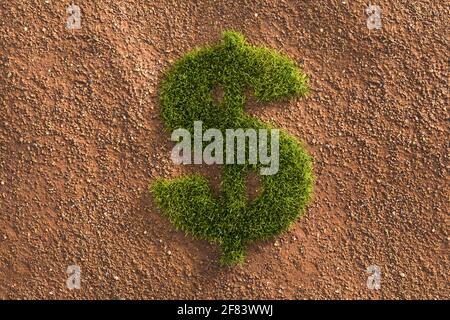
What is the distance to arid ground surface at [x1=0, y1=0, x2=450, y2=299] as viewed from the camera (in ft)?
16.0

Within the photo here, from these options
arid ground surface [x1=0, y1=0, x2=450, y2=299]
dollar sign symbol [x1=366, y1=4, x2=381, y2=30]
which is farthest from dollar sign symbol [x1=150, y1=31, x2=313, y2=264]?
dollar sign symbol [x1=366, y1=4, x2=381, y2=30]

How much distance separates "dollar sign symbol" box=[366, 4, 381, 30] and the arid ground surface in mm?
53

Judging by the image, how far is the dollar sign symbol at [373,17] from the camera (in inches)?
194

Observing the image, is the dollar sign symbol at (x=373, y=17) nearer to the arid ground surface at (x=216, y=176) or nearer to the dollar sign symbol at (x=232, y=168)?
the arid ground surface at (x=216, y=176)

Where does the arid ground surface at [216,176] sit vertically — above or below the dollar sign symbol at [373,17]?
below

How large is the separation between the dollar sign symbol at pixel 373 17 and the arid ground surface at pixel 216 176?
2.1 inches

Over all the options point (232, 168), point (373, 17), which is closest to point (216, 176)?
point (232, 168)

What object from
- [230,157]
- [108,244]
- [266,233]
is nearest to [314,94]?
[230,157]

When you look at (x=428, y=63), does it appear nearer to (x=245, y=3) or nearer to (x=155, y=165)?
(x=245, y=3)

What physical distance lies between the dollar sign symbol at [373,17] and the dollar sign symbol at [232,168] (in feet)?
2.70

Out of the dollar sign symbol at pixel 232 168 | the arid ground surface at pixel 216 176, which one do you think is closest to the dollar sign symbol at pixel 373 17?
the arid ground surface at pixel 216 176

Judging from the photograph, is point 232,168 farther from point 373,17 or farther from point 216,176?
point 373,17

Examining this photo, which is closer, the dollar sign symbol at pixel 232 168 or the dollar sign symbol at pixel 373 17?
the dollar sign symbol at pixel 232 168

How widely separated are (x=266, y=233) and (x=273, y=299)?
595mm
